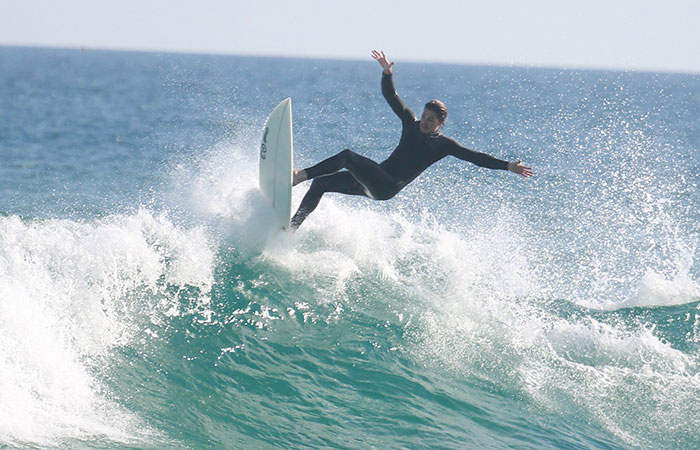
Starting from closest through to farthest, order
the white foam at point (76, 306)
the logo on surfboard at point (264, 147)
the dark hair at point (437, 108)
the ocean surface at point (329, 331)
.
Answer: the white foam at point (76, 306), the ocean surface at point (329, 331), the dark hair at point (437, 108), the logo on surfboard at point (264, 147)

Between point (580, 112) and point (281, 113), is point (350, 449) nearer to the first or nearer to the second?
point (281, 113)

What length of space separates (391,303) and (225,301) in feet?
5.86

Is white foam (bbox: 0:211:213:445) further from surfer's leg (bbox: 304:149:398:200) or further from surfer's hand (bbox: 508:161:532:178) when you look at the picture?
surfer's hand (bbox: 508:161:532:178)

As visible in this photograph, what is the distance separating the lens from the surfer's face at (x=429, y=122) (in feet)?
23.4

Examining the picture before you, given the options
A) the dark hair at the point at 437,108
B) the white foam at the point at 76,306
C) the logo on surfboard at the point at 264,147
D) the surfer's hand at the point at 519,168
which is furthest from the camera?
the logo on surfboard at the point at 264,147

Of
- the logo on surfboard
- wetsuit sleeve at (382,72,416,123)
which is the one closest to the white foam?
the logo on surfboard

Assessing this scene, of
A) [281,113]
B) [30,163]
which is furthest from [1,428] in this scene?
[30,163]

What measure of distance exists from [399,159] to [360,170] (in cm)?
41

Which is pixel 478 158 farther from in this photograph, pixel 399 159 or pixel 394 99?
pixel 394 99

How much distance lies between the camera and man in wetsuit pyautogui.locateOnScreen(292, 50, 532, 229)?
7156mm

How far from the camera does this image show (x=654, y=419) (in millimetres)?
6320

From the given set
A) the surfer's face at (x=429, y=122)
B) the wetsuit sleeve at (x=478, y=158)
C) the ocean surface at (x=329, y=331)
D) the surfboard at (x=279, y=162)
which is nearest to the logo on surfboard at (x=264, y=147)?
the surfboard at (x=279, y=162)

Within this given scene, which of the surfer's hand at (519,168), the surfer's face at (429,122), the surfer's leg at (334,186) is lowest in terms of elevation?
the surfer's leg at (334,186)

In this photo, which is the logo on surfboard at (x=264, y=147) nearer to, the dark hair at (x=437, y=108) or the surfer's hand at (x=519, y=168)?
the dark hair at (x=437, y=108)
